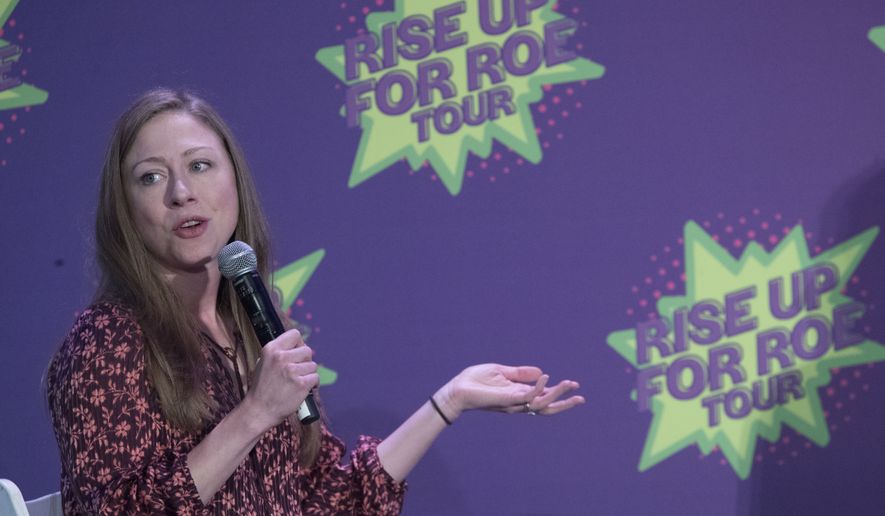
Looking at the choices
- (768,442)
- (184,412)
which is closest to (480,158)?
(768,442)

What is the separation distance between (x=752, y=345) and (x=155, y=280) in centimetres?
151

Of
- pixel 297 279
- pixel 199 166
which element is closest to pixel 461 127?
pixel 297 279

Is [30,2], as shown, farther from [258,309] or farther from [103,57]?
[258,309]

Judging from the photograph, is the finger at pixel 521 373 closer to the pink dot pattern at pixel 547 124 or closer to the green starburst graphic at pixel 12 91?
the pink dot pattern at pixel 547 124

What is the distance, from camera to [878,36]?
8.06ft

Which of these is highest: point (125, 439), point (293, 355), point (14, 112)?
point (14, 112)

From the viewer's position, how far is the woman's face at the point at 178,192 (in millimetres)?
1596

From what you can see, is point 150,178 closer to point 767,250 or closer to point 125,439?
point 125,439

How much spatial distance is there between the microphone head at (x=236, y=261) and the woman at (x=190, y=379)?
0.14 m

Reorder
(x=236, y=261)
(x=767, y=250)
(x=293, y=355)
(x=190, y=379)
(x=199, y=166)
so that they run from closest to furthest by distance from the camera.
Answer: (x=293, y=355)
(x=236, y=261)
(x=190, y=379)
(x=199, y=166)
(x=767, y=250)

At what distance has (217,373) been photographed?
1682mm

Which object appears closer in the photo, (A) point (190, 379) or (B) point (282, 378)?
(B) point (282, 378)

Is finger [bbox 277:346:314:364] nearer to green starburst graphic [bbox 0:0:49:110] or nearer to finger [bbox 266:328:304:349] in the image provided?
finger [bbox 266:328:304:349]

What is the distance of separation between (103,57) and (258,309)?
1.50 m
